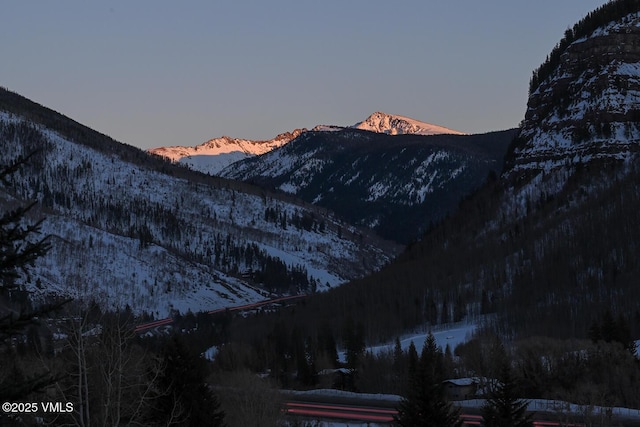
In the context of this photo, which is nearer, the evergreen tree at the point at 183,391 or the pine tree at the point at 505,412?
the pine tree at the point at 505,412

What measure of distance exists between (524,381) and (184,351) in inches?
2502

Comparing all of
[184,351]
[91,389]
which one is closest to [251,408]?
[184,351]

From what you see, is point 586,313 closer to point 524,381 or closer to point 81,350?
point 524,381

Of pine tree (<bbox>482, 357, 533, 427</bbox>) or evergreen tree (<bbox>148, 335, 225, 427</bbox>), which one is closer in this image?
pine tree (<bbox>482, 357, 533, 427</bbox>)

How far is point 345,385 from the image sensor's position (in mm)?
137375

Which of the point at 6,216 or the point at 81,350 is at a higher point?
the point at 6,216

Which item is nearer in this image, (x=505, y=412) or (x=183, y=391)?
(x=505, y=412)

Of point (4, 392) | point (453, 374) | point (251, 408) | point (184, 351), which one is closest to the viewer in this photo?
point (4, 392)

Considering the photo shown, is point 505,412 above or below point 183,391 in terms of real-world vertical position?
below

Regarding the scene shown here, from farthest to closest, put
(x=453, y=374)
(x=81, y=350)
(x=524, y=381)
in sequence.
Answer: (x=453, y=374)
(x=524, y=381)
(x=81, y=350)

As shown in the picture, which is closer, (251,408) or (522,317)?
(251,408)

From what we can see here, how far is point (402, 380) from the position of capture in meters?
126

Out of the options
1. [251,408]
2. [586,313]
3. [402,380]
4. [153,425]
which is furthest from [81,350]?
[586,313]

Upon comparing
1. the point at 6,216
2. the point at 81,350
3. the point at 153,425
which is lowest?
the point at 153,425
